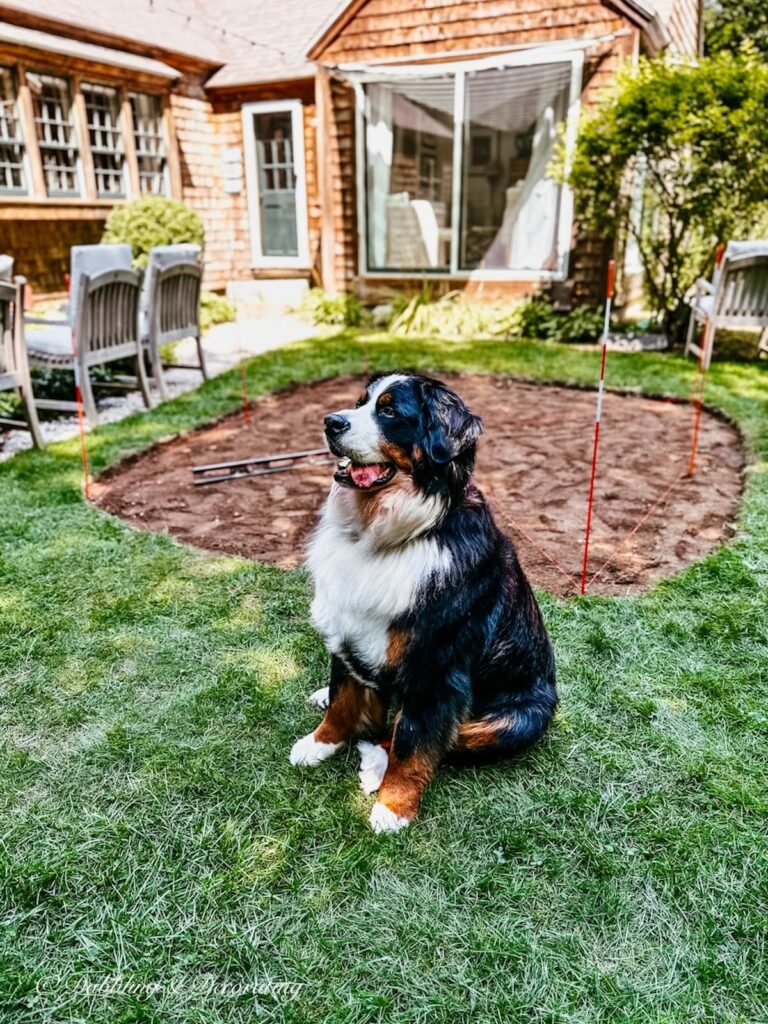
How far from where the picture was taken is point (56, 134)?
10.2 metres

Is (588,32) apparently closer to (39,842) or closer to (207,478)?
(207,478)

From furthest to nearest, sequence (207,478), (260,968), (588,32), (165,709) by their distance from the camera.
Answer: (588,32)
(207,478)
(165,709)
(260,968)

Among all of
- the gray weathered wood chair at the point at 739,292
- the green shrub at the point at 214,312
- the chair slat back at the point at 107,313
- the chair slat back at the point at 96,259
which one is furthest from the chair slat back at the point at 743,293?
the green shrub at the point at 214,312

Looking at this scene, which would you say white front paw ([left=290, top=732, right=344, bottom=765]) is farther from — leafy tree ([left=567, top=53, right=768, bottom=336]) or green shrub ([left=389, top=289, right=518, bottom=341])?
green shrub ([left=389, top=289, right=518, bottom=341])

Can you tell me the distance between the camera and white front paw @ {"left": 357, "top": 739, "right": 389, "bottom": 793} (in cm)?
215

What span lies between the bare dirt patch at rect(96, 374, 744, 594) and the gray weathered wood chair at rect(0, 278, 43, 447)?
837mm

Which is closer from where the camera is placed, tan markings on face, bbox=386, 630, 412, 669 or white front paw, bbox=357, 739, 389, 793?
tan markings on face, bbox=386, 630, 412, 669

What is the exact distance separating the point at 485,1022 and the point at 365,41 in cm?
1111

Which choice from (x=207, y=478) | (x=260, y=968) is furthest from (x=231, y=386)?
(x=260, y=968)

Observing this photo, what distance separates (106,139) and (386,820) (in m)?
11.9

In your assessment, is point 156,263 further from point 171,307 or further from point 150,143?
point 150,143

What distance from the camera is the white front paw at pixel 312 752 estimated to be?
7.33 ft

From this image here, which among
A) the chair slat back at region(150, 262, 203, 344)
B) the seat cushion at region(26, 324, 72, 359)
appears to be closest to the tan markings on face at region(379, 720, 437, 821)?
the seat cushion at region(26, 324, 72, 359)

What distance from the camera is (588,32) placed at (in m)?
8.62
